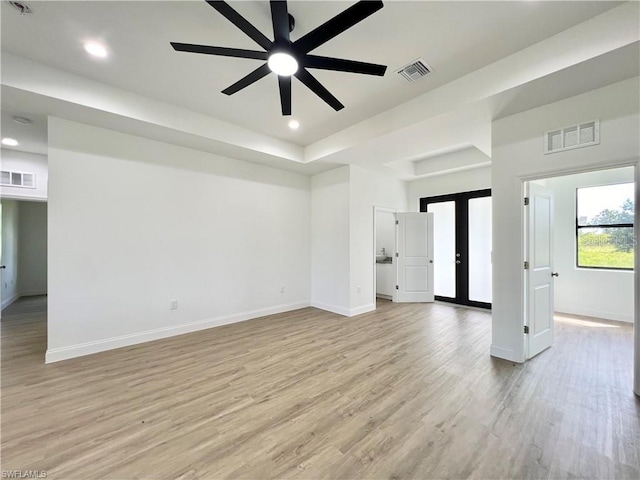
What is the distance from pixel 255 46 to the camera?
243 cm

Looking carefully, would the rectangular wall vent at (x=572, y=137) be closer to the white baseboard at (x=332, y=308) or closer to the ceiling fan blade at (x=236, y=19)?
the ceiling fan blade at (x=236, y=19)

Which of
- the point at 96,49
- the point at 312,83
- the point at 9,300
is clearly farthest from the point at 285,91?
the point at 9,300

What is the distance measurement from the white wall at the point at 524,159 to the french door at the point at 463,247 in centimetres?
249

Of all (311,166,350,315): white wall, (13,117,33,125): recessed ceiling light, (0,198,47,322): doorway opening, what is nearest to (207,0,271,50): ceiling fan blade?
(311,166,350,315): white wall

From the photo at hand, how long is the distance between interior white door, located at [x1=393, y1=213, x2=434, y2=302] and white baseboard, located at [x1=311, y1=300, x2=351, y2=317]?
170 cm

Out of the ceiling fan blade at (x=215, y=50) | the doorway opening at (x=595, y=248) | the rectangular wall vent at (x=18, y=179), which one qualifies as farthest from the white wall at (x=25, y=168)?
the doorway opening at (x=595, y=248)

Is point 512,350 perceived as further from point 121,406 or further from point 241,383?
point 121,406

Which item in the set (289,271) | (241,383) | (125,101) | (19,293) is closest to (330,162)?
(289,271)

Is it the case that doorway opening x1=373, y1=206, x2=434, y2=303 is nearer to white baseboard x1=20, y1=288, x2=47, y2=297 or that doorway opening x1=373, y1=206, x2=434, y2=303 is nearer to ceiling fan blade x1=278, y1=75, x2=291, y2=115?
ceiling fan blade x1=278, y1=75, x2=291, y2=115

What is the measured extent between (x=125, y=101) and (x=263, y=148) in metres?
1.86

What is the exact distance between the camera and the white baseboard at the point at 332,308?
4958 mm

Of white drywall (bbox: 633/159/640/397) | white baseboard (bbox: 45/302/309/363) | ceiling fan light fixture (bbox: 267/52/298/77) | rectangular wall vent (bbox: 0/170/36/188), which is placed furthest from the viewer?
rectangular wall vent (bbox: 0/170/36/188)

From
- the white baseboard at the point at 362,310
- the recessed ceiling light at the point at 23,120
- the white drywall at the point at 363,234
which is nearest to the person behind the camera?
the recessed ceiling light at the point at 23,120

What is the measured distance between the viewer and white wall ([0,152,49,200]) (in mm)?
4359
